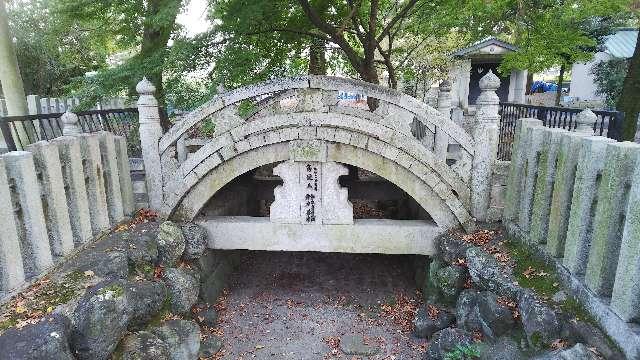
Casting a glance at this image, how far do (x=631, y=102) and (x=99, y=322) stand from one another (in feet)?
35.9

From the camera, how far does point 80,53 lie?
20.3 metres

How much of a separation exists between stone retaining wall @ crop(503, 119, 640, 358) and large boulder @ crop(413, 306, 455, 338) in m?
1.76

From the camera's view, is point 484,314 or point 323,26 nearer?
point 484,314

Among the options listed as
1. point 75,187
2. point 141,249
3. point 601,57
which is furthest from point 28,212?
point 601,57

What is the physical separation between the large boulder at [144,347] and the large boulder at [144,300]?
205 mm

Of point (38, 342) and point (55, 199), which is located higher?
point (55, 199)

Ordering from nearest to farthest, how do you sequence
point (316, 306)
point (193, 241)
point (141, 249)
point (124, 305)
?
point (124, 305) → point (141, 249) → point (193, 241) → point (316, 306)

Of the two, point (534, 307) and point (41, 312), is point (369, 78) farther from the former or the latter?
point (41, 312)

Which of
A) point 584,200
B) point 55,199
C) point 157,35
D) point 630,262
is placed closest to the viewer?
point 630,262

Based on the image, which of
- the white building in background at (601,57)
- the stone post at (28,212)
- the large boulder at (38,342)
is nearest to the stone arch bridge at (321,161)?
the stone post at (28,212)

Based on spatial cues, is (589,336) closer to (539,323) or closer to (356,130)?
(539,323)

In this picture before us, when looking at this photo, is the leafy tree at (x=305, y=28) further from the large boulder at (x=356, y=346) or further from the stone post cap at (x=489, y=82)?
the large boulder at (x=356, y=346)

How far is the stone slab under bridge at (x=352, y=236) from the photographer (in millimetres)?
7539

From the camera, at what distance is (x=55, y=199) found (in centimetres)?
557
